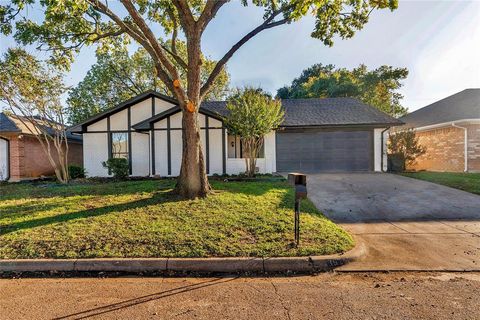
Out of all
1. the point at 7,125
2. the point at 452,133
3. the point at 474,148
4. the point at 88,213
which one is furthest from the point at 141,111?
the point at 474,148

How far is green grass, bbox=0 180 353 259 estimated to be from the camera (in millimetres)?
4566

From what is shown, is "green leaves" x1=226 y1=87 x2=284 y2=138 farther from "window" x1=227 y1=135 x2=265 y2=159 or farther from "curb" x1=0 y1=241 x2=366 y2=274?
"curb" x1=0 y1=241 x2=366 y2=274

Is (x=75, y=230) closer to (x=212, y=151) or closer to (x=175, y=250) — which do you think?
(x=175, y=250)

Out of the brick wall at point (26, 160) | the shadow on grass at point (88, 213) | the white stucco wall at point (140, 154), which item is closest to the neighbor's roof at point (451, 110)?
the shadow on grass at point (88, 213)

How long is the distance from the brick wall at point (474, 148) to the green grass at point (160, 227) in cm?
1251

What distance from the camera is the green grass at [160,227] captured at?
180 inches

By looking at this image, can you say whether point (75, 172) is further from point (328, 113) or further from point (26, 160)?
point (328, 113)

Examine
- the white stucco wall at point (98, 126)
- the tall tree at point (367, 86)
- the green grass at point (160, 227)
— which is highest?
the tall tree at point (367, 86)

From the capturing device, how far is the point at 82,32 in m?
8.96

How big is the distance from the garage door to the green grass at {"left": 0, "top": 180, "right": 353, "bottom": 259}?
7385 millimetres

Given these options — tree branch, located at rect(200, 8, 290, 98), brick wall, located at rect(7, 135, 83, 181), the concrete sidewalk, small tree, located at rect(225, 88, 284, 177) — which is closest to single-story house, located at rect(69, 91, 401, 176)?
small tree, located at rect(225, 88, 284, 177)

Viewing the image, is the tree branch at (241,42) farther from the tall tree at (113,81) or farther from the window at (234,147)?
the tall tree at (113,81)

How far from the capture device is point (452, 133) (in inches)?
608

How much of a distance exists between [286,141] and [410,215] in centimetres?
860
